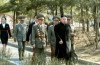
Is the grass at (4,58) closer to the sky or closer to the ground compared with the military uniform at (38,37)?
closer to the ground

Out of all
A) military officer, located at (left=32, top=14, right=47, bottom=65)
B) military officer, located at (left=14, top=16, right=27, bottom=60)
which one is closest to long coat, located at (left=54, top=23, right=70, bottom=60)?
military officer, located at (left=32, top=14, right=47, bottom=65)

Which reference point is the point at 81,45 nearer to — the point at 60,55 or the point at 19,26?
the point at 19,26

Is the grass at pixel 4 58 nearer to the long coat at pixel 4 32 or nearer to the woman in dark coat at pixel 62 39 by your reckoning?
the woman in dark coat at pixel 62 39

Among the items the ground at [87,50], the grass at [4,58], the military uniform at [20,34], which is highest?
the grass at [4,58]

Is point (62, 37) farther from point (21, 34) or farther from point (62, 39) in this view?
point (21, 34)

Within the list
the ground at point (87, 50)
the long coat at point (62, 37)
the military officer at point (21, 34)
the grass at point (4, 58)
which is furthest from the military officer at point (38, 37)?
the ground at point (87, 50)

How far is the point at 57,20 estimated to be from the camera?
14664mm

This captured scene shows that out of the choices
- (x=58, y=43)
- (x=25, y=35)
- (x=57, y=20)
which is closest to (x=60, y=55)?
(x=58, y=43)

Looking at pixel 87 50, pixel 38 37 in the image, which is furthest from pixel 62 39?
pixel 87 50

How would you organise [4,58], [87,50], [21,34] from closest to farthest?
[4,58] → [21,34] → [87,50]

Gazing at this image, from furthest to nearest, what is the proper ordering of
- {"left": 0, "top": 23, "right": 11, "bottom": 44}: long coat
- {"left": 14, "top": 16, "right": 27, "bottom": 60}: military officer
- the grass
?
{"left": 0, "top": 23, "right": 11, "bottom": 44}: long coat
{"left": 14, "top": 16, "right": 27, "bottom": 60}: military officer
the grass

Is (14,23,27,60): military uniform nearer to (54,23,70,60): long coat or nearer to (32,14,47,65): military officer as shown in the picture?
(54,23,70,60): long coat

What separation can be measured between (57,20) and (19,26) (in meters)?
4.03

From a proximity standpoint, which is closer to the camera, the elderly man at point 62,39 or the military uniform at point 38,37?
the military uniform at point 38,37
